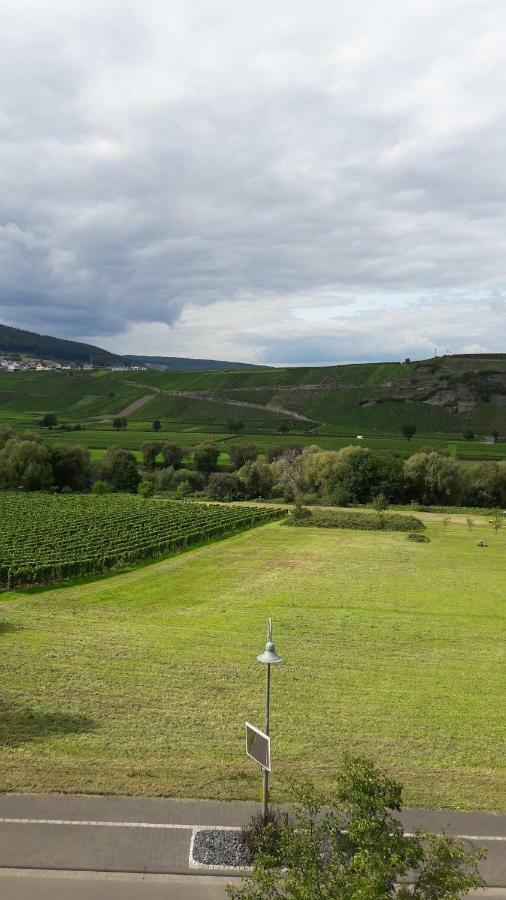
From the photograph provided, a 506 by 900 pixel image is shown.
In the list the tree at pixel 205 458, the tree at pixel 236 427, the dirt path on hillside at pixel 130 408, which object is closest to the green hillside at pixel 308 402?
the dirt path on hillside at pixel 130 408

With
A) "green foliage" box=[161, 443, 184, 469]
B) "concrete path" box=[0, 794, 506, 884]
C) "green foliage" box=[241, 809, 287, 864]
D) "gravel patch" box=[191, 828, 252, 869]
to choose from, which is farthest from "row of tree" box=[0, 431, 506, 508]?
"gravel patch" box=[191, 828, 252, 869]

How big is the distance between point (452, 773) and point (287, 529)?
51.4 meters

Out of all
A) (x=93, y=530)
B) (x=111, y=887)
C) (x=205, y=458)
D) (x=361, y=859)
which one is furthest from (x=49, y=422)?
(x=361, y=859)

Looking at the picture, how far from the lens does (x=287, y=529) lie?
65500 millimetres

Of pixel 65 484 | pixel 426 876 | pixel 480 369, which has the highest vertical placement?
pixel 480 369

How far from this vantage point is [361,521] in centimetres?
6738

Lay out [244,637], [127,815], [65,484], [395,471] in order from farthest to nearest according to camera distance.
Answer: [65,484]
[395,471]
[244,637]
[127,815]

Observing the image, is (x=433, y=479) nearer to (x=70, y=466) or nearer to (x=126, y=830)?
(x=70, y=466)

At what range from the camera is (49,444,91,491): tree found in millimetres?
94750

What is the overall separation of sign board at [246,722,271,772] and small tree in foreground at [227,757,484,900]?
156 centimetres

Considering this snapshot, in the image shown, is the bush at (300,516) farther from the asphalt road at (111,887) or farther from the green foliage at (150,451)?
the asphalt road at (111,887)

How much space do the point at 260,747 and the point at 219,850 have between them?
1949 millimetres

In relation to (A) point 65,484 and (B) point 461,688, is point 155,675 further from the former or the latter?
(A) point 65,484

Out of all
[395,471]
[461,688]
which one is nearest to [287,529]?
[395,471]
